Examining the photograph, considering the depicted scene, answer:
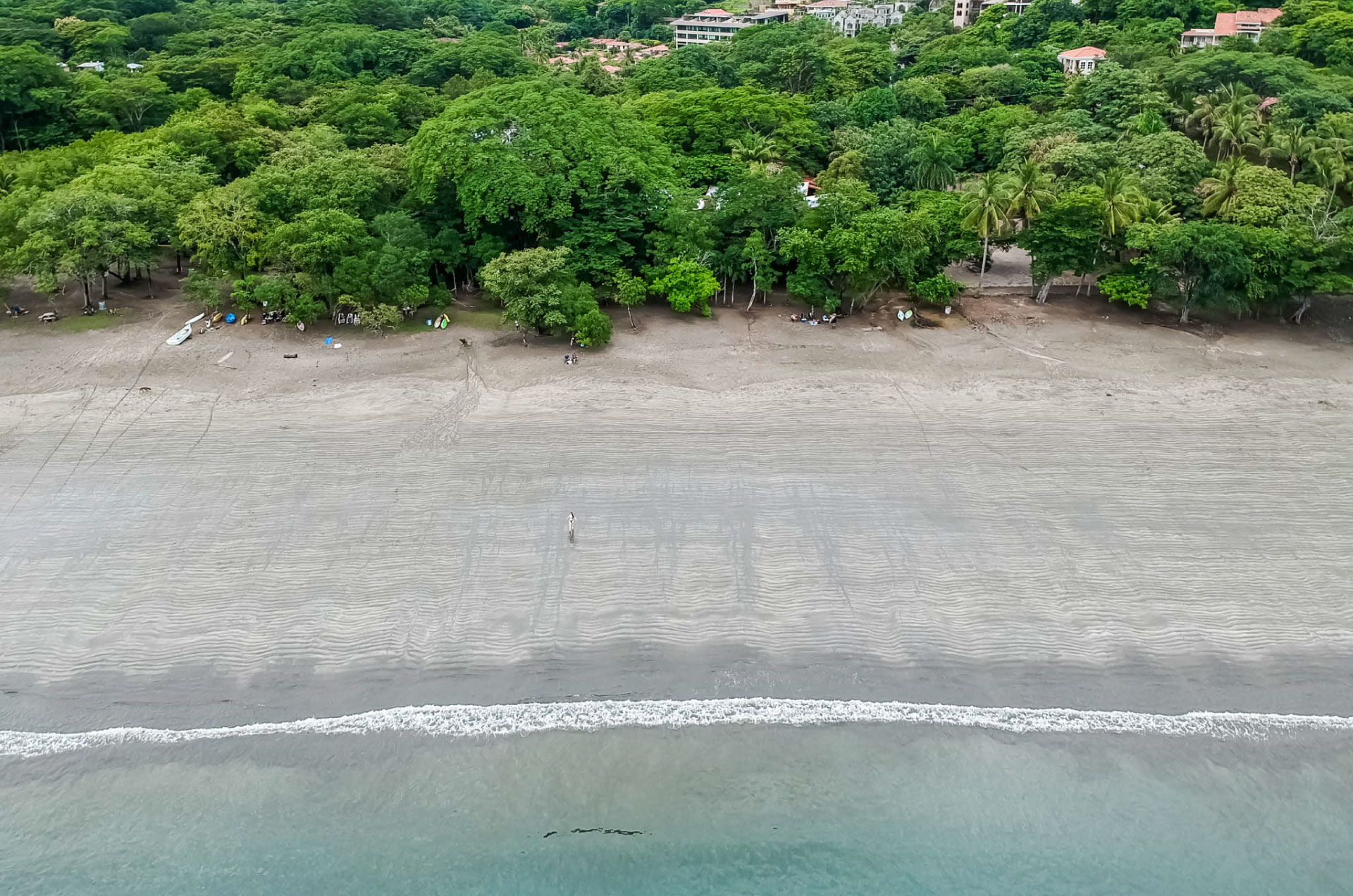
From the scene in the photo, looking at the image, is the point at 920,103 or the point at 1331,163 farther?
the point at 920,103

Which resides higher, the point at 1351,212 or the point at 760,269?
the point at 1351,212

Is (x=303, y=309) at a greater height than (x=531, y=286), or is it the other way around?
(x=531, y=286)

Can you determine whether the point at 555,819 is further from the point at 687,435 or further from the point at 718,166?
the point at 718,166

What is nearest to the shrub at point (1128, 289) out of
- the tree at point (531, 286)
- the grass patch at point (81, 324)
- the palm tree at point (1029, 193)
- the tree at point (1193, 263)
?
the tree at point (1193, 263)

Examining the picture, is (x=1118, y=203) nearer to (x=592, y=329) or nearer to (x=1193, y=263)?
(x=1193, y=263)

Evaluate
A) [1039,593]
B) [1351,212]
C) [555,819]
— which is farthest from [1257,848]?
[1351,212]

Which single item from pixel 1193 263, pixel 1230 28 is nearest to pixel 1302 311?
pixel 1193 263

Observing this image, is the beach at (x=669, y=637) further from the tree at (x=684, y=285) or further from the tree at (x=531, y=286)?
the tree at (x=684, y=285)
